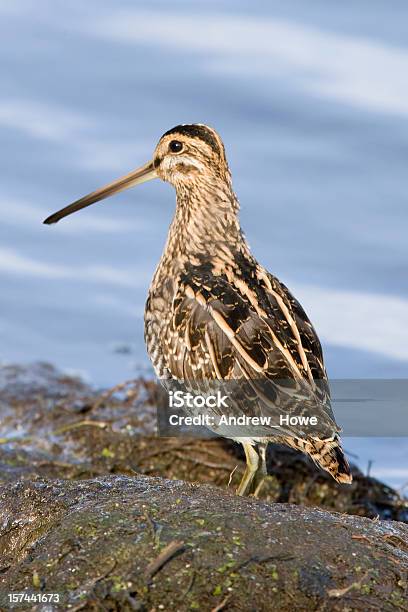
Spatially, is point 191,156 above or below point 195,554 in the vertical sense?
above

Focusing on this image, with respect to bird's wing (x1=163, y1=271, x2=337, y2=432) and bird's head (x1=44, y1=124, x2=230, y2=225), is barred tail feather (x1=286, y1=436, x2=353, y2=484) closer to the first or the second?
bird's wing (x1=163, y1=271, x2=337, y2=432)

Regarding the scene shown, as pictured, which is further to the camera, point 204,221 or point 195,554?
point 204,221

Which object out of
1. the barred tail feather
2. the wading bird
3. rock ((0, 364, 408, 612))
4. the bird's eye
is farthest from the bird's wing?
the bird's eye

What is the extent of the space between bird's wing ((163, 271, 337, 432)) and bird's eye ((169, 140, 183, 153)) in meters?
1.07

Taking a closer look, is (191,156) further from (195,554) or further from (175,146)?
(195,554)

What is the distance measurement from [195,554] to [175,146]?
11.5 ft

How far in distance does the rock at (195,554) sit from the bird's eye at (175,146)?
8.96ft

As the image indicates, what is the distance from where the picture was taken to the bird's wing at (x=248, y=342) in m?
6.79

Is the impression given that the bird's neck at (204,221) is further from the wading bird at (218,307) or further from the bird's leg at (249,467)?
the bird's leg at (249,467)

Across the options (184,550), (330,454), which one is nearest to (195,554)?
(184,550)

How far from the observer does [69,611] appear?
4.83 m

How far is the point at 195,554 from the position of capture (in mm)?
5145

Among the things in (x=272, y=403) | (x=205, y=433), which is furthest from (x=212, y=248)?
(x=205, y=433)

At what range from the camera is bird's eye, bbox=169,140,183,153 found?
7961 mm
